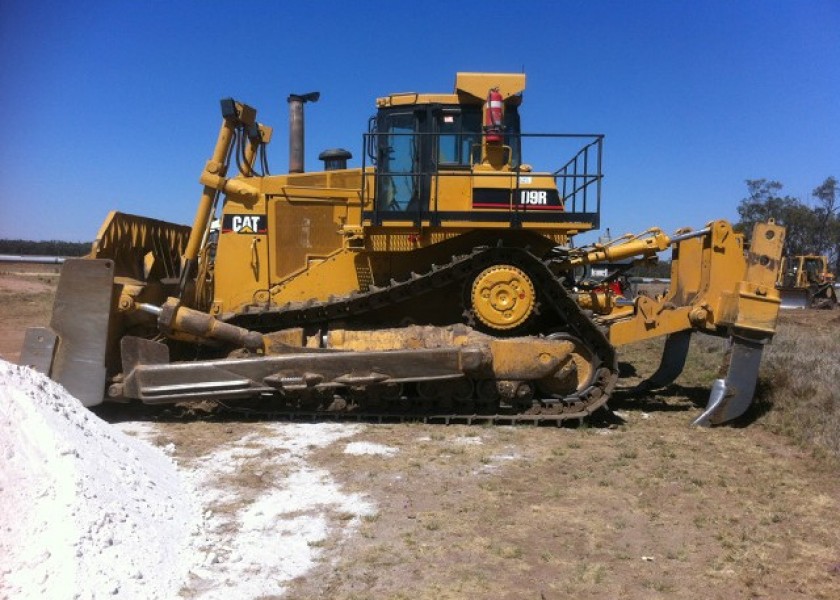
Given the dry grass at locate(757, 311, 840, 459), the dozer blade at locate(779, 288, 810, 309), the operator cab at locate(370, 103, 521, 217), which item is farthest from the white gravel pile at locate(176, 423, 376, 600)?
the dozer blade at locate(779, 288, 810, 309)

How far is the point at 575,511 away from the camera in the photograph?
5250 mm

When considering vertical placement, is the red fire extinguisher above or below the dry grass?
above

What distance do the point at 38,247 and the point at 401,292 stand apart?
72.9 metres

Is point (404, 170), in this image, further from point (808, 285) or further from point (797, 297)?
point (808, 285)

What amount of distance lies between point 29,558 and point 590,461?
4.55 meters

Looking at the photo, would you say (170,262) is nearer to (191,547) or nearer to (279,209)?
(279,209)

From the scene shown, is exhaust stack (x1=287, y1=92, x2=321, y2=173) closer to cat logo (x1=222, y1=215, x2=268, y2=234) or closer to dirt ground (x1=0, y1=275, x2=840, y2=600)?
cat logo (x1=222, y1=215, x2=268, y2=234)

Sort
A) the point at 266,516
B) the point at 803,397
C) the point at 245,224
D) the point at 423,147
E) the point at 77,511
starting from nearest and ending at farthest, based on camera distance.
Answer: the point at 77,511
the point at 266,516
the point at 423,147
the point at 803,397
the point at 245,224

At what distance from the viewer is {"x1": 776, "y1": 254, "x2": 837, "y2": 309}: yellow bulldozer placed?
33.4 metres

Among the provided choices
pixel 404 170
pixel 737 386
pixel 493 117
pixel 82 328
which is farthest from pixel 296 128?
pixel 737 386

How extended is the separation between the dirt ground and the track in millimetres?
243

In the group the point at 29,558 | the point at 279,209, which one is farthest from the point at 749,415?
the point at 29,558

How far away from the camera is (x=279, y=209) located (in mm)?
8766

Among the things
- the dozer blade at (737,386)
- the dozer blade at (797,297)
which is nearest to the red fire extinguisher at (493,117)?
the dozer blade at (737,386)
